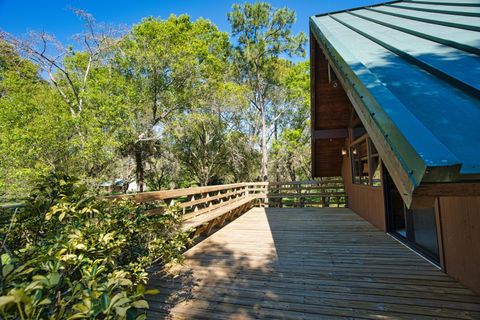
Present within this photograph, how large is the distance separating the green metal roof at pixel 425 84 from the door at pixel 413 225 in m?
2.30

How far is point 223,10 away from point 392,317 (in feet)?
54.6

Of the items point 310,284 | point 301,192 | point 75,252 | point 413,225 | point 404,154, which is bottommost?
point 310,284

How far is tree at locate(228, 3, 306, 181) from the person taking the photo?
13883 millimetres

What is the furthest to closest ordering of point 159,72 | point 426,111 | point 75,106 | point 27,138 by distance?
point 159,72 → point 75,106 → point 27,138 → point 426,111

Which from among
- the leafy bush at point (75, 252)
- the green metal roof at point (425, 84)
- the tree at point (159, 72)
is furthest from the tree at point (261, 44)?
the green metal roof at point (425, 84)

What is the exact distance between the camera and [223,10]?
13930mm

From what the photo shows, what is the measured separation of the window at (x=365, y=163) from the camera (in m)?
4.73

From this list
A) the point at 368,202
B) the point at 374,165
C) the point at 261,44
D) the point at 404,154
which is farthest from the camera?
the point at 261,44

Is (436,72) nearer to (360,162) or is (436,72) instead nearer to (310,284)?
(310,284)

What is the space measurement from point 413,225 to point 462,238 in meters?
1.51

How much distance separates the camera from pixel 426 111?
3.08ft

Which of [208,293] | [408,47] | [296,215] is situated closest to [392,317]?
[208,293]

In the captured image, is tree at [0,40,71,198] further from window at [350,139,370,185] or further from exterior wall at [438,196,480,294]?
window at [350,139,370,185]

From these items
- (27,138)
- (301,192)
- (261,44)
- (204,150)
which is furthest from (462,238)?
(261,44)
